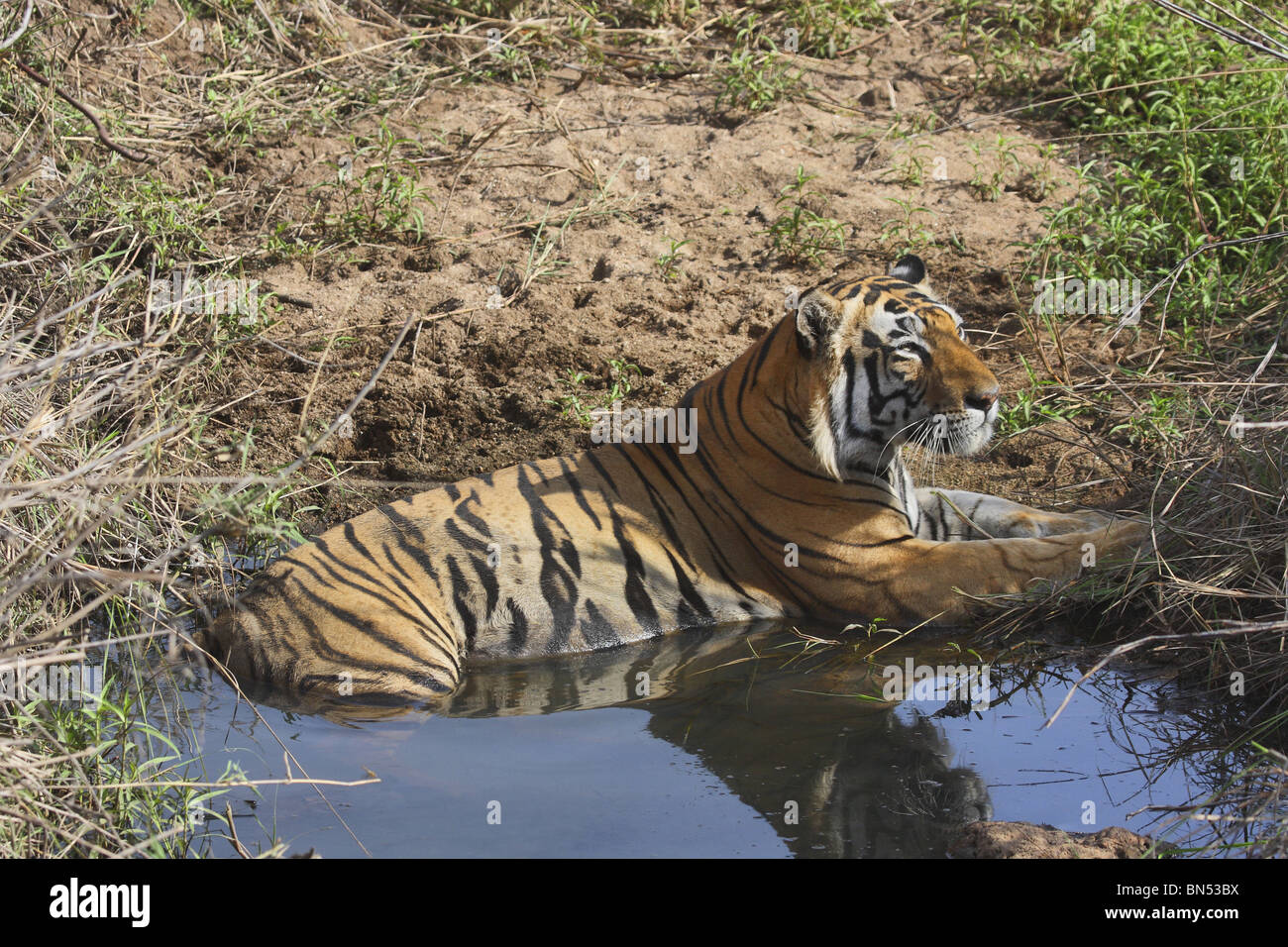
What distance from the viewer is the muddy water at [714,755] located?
3232mm

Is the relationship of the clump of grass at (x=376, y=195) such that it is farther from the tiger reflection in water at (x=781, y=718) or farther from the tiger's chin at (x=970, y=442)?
the tiger's chin at (x=970, y=442)

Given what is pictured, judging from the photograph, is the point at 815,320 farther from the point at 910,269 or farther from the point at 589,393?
the point at 589,393

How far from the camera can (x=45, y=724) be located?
324cm

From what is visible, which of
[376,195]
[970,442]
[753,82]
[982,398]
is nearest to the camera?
[982,398]

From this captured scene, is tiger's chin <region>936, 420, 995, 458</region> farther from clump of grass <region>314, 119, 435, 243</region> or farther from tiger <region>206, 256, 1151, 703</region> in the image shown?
clump of grass <region>314, 119, 435, 243</region>

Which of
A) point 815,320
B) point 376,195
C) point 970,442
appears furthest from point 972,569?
point 376,195

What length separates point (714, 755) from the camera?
3691 millimetres

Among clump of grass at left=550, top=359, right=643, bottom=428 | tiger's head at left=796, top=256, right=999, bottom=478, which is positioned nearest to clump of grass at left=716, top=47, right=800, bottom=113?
clump of grass at left=550, top=359, right=643, bottom=428

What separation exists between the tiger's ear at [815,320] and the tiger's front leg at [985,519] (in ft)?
2.75

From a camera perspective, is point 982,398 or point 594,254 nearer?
point 982,398

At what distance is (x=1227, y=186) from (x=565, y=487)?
156 inches

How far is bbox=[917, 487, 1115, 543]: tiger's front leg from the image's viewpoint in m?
4.67

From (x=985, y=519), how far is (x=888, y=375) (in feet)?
2.84

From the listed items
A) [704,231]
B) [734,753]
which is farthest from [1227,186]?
[734,753]
